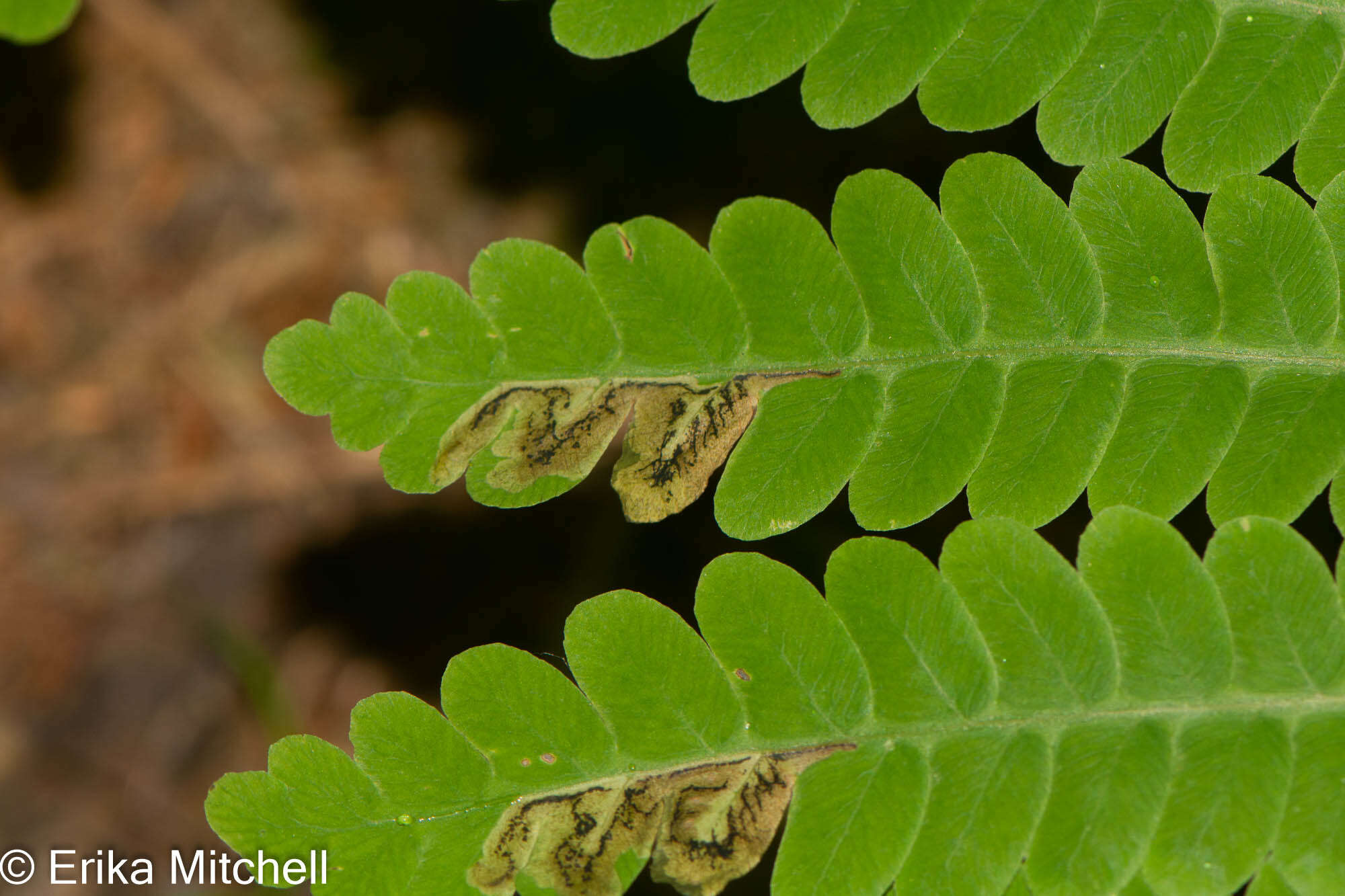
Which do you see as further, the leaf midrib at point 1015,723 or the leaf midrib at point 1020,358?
the leaf midrib at point 1020,358

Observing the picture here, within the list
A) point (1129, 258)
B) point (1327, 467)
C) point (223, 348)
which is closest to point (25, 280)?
point (223, 348)

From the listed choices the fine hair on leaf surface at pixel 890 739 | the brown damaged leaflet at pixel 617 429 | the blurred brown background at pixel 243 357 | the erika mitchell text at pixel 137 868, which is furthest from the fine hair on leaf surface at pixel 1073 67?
the erika mitchell text at pixel 137 868

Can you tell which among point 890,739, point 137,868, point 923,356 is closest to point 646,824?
point 890,739

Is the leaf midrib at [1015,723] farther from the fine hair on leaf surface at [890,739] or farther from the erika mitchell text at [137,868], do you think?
the erika mitchell text at [137,868]

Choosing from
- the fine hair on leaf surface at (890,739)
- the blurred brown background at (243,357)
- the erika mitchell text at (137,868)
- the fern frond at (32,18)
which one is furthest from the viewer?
the blurred brown background at (243,357)

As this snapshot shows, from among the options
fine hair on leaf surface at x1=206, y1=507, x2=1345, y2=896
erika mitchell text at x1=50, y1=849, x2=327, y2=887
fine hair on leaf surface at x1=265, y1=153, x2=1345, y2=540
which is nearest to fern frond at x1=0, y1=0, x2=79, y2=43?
fine hair on leaf surface at x1=265, y1=153, x2=1345, y2=540

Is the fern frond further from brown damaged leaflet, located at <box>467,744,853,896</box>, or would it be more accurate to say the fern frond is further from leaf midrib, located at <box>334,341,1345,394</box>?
brown damaged leaflet, located at <box>467,744,853,896</box>

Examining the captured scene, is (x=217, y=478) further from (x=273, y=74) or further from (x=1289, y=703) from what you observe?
(x=1289, y=703)
